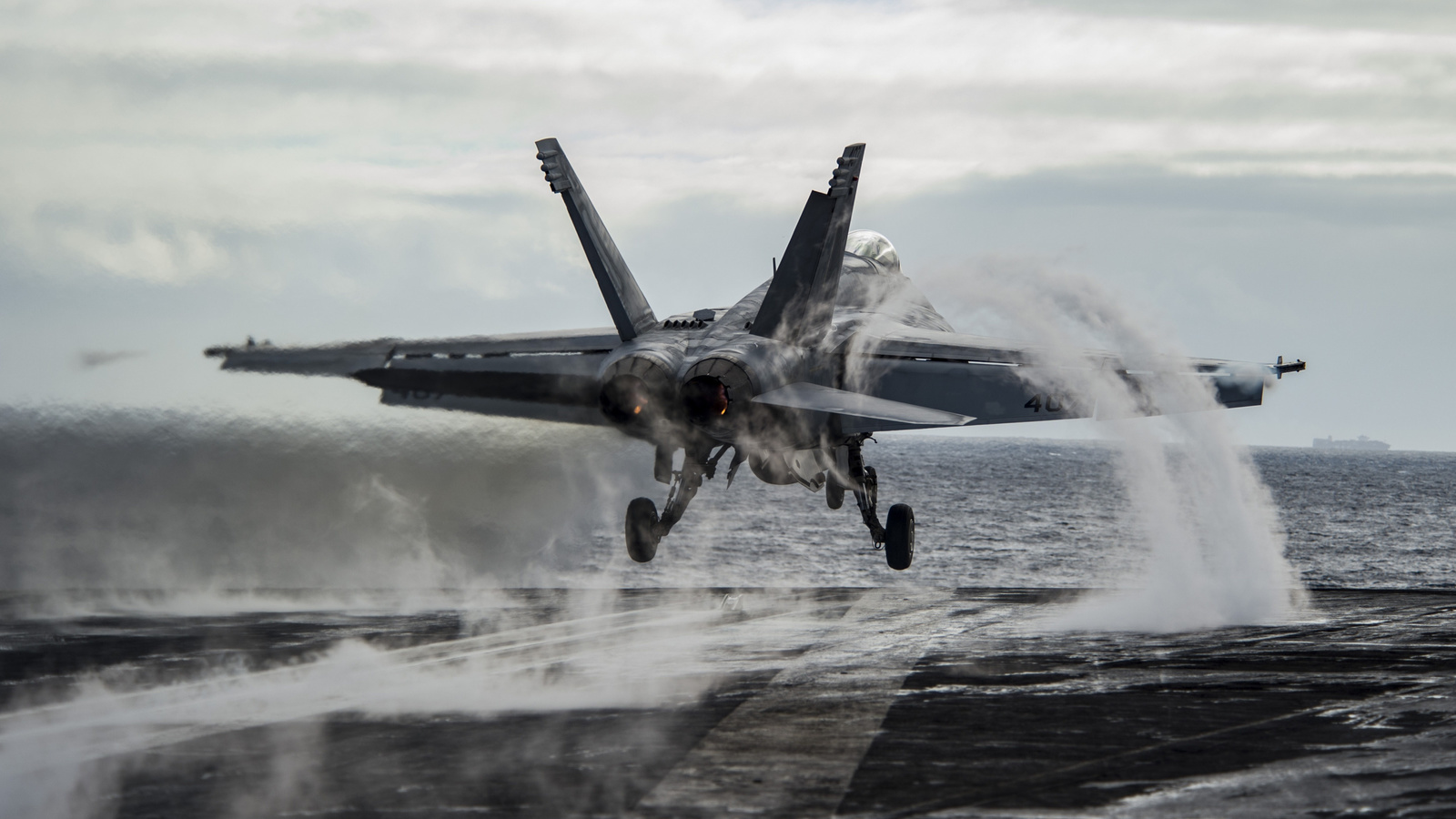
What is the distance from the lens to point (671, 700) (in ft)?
64.1

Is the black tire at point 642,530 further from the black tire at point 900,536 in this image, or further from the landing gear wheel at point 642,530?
the black tire at point 900,536

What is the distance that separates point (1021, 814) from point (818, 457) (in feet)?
39.8

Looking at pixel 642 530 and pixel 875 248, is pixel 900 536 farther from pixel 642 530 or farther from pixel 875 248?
pixel 875 248

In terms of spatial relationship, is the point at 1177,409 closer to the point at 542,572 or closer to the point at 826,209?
the point at 826,209

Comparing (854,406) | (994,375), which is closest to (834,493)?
(994,375)

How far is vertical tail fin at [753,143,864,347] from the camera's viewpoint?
20.9m

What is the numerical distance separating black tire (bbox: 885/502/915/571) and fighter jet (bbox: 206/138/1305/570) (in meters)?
0.04

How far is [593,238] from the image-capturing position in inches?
875

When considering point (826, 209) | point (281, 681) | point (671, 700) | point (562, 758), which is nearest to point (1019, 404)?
point (826, 209)

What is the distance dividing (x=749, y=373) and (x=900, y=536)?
6959 millimetres

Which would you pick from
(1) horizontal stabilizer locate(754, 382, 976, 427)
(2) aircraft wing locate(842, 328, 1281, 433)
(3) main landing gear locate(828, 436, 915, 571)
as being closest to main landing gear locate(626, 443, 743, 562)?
(1) horizontal stabilizer locate(754, 382, 976, 427)

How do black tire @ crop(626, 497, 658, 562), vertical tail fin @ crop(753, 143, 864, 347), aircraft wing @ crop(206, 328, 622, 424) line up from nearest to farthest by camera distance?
1. vertical tail fin @ crop(753, 143, 864, 347)
2. aircraft wing @ crop(206, 328, 622, 424)
3. black tire @ crop(626, 497, 658, 562)

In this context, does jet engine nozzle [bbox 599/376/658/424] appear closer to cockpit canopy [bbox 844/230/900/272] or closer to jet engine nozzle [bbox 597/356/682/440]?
jet engine nozzle [bbox 597/356/682/440]

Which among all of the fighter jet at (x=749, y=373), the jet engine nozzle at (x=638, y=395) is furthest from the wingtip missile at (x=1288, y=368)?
the jet engine nozzle at (x=638, y=395)
